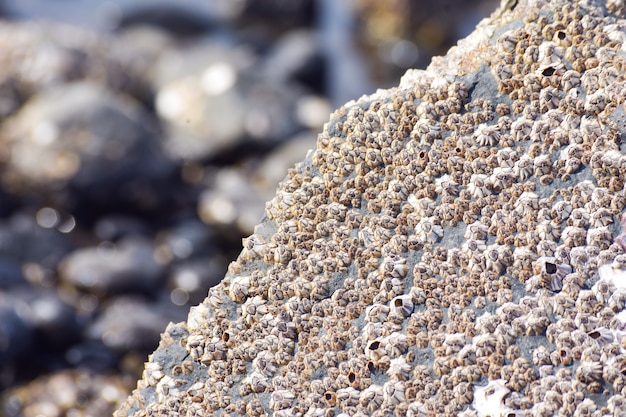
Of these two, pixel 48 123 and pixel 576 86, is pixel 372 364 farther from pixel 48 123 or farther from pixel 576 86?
pixel 48 123

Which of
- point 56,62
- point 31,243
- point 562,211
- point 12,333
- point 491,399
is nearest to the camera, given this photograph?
point 491,399

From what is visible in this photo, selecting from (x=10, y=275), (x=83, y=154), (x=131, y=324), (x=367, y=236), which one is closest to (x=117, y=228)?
(x=83, y=154)

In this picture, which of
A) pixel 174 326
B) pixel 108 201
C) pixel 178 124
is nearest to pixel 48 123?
pixel 108 201

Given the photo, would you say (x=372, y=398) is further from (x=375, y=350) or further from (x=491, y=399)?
(x=491, y=399)

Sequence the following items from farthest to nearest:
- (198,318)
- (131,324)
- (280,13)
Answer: (280,13)
(131,324)
(198,318)

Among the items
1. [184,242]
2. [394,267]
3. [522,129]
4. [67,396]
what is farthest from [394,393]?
[184,242]

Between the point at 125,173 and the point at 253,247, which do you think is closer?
the point at 253,247

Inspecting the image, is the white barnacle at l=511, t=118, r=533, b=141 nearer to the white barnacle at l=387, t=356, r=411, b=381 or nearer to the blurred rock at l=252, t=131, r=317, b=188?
the white barnacle at l=387, t=356, r=411, b=381

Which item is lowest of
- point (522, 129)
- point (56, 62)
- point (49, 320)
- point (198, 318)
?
point (198, 318)

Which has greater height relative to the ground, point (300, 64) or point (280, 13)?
point (280, 13)

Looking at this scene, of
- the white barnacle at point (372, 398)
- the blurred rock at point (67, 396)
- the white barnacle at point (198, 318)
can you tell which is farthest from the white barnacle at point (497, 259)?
the blurred rock at point (67, 396)
